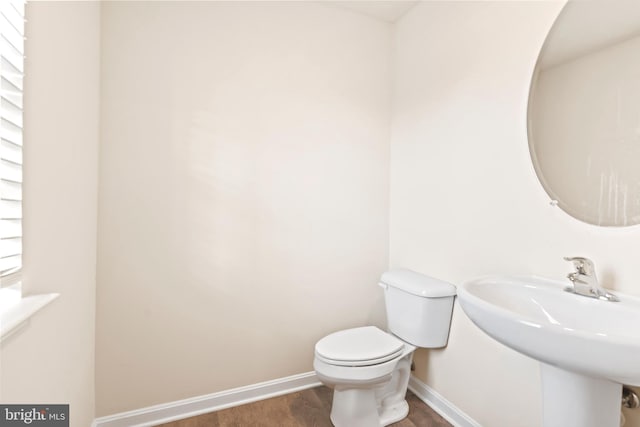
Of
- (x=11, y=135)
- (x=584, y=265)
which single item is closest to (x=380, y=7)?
(x=584, y=265)

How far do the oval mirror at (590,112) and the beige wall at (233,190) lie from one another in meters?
0.98

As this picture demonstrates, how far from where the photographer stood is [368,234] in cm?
202

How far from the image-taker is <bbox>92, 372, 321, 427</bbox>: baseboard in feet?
4.97

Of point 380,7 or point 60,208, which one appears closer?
point 60,208

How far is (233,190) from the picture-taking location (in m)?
1.68

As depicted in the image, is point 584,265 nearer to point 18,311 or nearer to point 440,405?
point 440,405

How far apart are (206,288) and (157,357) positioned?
41 centimetres

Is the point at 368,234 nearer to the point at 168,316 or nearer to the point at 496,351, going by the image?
the point at 496,351

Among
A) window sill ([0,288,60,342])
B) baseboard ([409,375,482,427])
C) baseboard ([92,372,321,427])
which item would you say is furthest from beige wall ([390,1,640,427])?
window sill ([0,288,60,342])

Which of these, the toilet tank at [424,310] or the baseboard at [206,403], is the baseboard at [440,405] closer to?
the toilet tank at [424,310]

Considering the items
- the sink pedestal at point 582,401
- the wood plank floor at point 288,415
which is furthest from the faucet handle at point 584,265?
the wood plank floor at point 288,415

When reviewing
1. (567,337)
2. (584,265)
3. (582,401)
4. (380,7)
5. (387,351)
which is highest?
(380,7)

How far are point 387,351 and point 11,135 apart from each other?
5.20 ft

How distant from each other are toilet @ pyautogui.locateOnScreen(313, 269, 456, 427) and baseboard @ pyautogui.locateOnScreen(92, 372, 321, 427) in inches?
14.6
